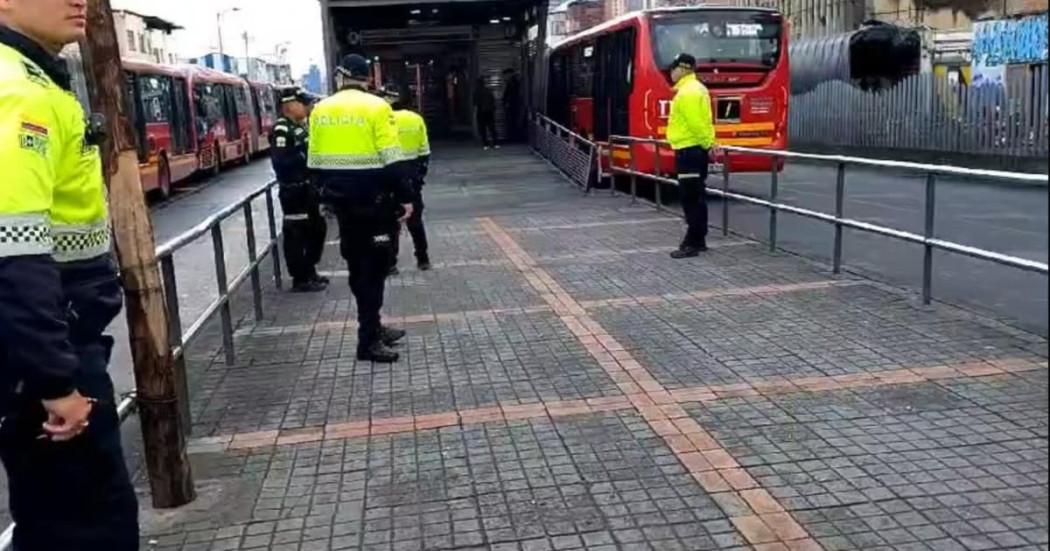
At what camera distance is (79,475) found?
109 inches

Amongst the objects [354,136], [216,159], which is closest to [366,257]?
[354,136]

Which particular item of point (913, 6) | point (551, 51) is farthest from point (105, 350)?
point (913, 6)

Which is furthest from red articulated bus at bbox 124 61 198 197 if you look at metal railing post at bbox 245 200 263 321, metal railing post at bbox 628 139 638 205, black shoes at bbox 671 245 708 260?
black shoes at bbox 671 245 708 260

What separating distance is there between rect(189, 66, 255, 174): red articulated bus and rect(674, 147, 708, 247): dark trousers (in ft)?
58.8

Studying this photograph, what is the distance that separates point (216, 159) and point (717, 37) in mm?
16899

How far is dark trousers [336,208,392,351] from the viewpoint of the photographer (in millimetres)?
6176

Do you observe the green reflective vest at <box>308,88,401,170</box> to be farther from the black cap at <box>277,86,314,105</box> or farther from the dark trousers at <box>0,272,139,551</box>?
the dark trousers at <box>0,272,139,551</box>

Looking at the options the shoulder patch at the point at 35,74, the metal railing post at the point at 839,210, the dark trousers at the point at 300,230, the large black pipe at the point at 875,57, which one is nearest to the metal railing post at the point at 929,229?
the metal railing post at the point at 839,210

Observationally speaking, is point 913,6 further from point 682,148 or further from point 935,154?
point 682,148

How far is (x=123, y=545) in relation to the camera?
9.62 ft

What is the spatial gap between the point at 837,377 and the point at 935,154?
15492 millimetres

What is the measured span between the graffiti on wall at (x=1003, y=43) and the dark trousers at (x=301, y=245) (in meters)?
13.4

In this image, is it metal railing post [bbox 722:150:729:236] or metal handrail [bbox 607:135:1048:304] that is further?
metal railing post [bbox 722:150:729:236]

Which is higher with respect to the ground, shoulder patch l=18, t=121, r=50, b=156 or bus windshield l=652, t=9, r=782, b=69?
bus windshield l=652, t=9, r=782, b=69
